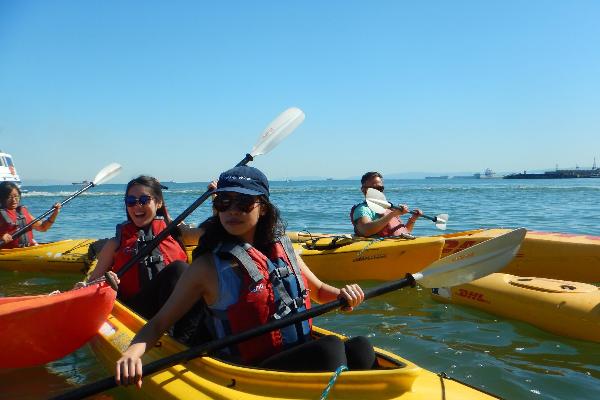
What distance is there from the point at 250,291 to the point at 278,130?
11.0 feet

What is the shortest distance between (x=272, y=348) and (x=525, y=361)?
2156mm

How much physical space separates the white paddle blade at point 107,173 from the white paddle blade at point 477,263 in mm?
4963

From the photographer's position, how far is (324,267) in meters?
6.32

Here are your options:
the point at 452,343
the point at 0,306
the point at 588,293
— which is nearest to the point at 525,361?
the point at 452,343

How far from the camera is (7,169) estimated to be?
68.3 feet

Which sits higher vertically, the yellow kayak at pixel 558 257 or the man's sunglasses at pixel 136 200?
the man's sunglasses at pixel 136 200

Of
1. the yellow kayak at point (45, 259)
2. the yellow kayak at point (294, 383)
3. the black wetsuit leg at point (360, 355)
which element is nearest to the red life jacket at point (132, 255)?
the yellow kayak at point (294, 383)

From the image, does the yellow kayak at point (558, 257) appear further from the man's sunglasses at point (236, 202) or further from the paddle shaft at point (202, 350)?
the man's sunglasses at point (236, 202)

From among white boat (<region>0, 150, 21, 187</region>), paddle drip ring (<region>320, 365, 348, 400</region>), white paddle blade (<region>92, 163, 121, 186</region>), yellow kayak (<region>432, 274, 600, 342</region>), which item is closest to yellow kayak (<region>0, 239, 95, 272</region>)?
white paddle blade (<region>92, 163, 121, 186</region>)

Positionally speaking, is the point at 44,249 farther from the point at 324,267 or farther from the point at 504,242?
the point at 504,242

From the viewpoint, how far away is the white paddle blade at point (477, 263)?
282 cm

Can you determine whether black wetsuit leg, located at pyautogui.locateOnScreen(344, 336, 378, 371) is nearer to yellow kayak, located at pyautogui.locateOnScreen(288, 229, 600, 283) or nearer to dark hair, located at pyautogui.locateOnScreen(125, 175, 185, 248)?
dark hair, located at pyautogui.locateOnScreen(125, 175, 185, 248)

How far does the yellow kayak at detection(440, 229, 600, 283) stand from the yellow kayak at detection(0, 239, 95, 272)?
5077mm

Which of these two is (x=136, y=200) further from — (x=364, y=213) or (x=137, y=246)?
(x=364, y=213)
